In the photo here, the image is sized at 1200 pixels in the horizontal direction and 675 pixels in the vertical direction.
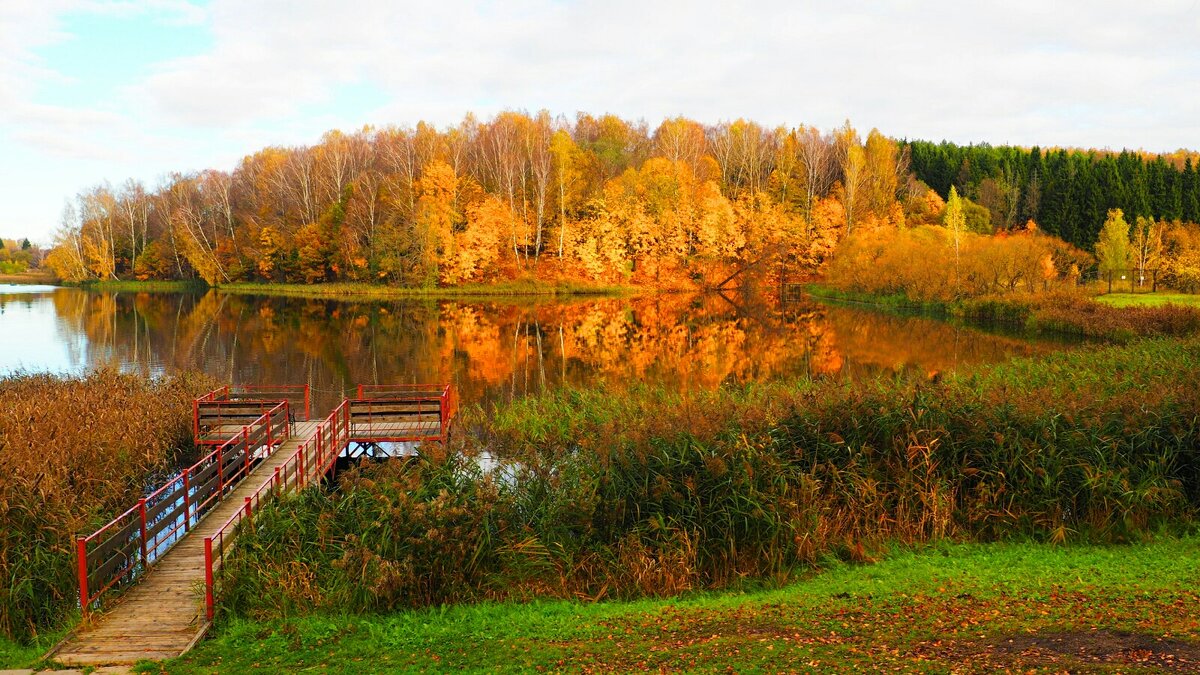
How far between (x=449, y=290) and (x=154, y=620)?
68.8 m

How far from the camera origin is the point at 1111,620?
7020mm

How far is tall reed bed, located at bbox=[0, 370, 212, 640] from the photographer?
9.38 m

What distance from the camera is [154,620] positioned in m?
8.84

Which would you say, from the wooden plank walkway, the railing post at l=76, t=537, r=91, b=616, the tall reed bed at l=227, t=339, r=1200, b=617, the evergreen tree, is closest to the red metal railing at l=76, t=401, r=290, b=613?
the railing post at l=76, t=537, r=91, b=616

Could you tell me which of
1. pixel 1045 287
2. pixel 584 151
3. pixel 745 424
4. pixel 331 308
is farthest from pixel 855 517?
pixel 584 151

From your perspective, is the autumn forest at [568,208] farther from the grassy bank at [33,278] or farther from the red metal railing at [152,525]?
the red metal railing at [152,525]

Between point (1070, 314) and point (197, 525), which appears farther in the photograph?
point (1070, 314)

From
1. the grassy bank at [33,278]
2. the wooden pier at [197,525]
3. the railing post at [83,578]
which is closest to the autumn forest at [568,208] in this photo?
the grassy bank at [33,278]

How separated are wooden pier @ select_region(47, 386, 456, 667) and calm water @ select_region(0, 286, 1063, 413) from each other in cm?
637

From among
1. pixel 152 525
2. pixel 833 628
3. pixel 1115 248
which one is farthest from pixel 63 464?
pixel 1115 248

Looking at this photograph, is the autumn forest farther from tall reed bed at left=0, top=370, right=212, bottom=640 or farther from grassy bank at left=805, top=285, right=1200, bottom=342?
tall reed bed at left=0, top=370, right=212, bottom=640

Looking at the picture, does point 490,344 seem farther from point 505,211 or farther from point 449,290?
point 505,211

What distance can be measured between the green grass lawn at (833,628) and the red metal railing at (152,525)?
2.10 metres

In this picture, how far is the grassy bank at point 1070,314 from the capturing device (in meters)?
34.2
